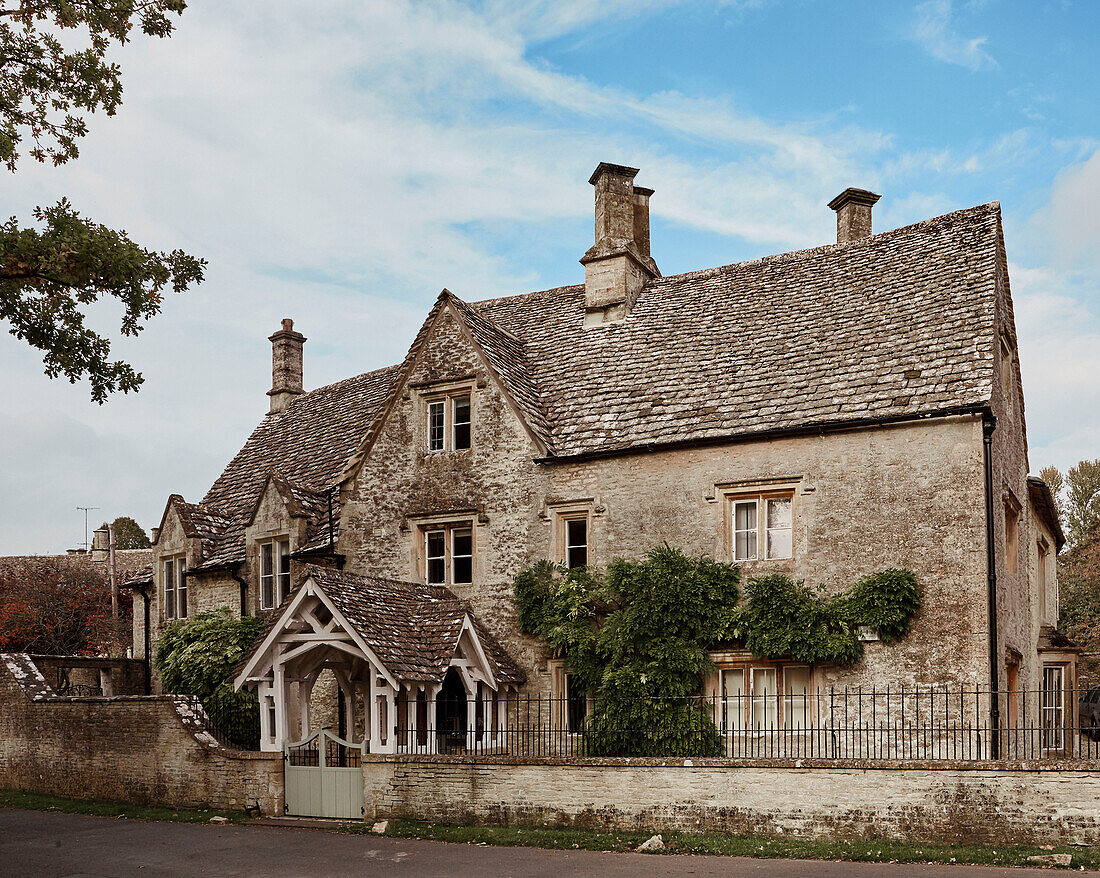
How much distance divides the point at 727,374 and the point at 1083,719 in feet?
62.9

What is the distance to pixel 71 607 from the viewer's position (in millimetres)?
58750

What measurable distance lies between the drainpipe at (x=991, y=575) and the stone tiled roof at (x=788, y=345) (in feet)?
1.95

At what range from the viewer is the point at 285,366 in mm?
36688

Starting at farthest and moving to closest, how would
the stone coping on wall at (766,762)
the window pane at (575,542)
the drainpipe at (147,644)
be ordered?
the drainpipe at (147,644) < the window pane at (575,542) < the stone coping on wall at (766,762)

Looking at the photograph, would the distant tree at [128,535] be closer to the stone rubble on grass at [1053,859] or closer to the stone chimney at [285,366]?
the stone chimney at [285,366]

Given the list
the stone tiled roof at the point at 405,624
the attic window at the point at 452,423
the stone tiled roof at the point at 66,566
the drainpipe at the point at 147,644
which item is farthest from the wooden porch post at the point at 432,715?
the stone tiled roof at the point at 66,566

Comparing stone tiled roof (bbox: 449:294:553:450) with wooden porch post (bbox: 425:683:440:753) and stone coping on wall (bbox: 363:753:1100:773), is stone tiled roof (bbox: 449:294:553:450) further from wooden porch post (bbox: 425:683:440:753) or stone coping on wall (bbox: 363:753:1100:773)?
stone coping on wall (bbox: 363:753:1100:773)

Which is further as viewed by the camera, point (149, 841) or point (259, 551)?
point (259, 551)

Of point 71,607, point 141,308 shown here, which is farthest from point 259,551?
point 71,607

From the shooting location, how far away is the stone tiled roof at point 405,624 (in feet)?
62.4

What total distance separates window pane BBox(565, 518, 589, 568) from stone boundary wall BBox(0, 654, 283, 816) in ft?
22.3

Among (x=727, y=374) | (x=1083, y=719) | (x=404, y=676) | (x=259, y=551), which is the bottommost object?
(x=1083, y=719)

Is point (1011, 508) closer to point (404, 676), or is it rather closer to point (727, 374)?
point (727, 374)

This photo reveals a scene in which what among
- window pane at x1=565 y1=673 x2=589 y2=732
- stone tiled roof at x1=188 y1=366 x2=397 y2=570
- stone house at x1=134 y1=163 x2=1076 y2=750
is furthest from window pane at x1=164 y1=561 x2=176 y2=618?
window pane at x1=565 y1=673 x2=589 y2=732
